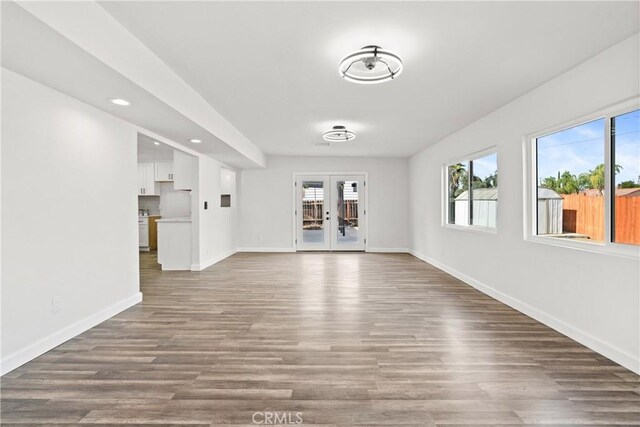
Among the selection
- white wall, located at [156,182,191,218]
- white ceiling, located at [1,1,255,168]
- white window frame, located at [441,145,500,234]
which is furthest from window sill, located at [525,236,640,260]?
white wall, located at [156,182,191,218]

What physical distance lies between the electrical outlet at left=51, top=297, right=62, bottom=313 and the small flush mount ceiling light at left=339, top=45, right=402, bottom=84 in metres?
3.25

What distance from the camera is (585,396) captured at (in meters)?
2.01

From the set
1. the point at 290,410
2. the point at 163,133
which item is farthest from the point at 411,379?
the point at 163,133

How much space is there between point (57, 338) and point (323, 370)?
2400mm

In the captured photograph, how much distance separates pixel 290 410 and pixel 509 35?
3.05m

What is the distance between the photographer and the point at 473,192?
507 centimetres

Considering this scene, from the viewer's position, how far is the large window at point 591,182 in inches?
97.8

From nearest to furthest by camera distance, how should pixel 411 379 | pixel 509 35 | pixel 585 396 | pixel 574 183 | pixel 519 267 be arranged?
pixel 585 396
pixel 411 379
pixel 509 35
pixel 574 183
pixel 519 267

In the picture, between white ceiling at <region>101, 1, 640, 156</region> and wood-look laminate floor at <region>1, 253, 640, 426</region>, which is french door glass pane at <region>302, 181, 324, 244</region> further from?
wood-look laminate floor at <region>1, 253, 640, 426</region>

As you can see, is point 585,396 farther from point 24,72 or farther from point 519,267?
point 24,72

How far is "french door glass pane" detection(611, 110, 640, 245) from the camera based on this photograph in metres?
2.43

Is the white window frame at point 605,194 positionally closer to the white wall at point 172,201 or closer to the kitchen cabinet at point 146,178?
the white wall at point 172,201

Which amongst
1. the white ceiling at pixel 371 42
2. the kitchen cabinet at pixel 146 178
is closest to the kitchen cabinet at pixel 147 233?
the kitchen cabinet at pixel 146 178

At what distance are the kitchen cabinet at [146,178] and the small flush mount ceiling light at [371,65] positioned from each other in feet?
23.7
